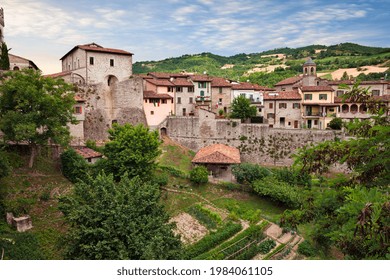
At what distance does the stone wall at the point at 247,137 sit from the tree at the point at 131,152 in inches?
446

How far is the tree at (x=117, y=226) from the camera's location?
30.7 ft

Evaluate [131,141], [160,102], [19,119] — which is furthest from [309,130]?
[19,119]

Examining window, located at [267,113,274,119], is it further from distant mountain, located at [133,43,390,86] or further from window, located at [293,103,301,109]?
distant mountain, located at [133,43,390,86]

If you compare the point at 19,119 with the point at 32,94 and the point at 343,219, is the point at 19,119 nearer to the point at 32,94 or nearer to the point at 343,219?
the point at 32,94

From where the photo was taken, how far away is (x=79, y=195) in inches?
471

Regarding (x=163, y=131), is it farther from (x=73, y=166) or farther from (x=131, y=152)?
(x=73, y=166)

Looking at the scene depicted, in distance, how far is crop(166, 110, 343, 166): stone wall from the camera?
3050 centimetres

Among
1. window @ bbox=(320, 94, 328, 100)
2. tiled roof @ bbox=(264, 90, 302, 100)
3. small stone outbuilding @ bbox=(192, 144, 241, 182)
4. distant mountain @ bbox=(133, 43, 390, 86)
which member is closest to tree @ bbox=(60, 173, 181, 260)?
small stone outbuilding @ bbox=(192, 144, 241, 182)

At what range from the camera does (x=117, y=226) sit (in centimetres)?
1005

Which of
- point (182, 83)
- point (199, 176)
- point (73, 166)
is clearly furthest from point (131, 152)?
point (182, 83)

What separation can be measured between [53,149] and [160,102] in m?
14.3

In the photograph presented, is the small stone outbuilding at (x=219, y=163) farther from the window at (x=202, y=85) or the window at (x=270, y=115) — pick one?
the window at (x=202, y=85)

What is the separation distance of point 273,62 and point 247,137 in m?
50.2
